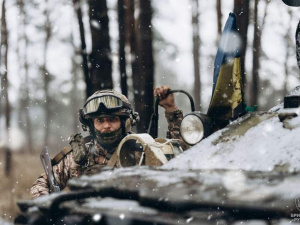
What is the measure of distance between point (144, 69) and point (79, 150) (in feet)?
13.7

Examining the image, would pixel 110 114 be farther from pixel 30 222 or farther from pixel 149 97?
pixel 149 97

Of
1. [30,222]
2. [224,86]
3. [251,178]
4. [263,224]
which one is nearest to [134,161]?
[224,86]

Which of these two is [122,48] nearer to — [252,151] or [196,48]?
[252,151]

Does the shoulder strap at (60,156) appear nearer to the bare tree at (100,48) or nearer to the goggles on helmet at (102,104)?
the goggles on helmet at (102,104)

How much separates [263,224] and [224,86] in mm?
1667

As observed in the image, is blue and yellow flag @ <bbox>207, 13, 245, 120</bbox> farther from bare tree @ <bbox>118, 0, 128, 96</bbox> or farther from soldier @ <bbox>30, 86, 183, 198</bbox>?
bare tree @ <bbox>118, 0, 128, 96</bbox>

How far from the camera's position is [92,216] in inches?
80.0

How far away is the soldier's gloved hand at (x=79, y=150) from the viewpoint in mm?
4668

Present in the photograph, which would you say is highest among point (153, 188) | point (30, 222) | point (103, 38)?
point (103, 38)

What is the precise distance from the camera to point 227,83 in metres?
3.25

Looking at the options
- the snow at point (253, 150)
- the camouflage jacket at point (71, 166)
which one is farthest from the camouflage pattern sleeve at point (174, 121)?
the snow at point (253, 150)

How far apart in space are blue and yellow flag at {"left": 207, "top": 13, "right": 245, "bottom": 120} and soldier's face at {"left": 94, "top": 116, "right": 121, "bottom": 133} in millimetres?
1781

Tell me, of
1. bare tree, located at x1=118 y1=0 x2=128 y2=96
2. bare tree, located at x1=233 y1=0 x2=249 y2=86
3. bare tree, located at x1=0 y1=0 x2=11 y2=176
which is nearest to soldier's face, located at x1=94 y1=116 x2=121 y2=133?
bare tree, located at x1=118 y1=0 x2=128 y2=96

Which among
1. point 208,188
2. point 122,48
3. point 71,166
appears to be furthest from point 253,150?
point 122,48
